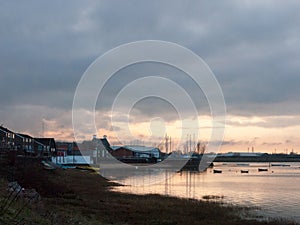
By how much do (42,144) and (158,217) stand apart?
88.0 meters

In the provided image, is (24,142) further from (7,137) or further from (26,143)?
(7,137)

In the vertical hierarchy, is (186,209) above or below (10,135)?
below

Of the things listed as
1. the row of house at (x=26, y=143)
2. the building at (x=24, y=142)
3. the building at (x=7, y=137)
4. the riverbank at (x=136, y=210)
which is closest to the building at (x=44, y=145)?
the row of house at (x=26, y=143)

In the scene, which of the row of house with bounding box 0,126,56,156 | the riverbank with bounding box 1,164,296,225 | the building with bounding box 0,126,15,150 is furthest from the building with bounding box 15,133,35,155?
the riverbank with bounding box 1,164,296,225

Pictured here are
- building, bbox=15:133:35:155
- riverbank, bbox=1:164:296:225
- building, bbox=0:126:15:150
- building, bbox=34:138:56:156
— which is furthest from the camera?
building, bbox=34:138:56:156

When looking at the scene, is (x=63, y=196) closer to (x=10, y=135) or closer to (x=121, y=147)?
(x=10, y=135)

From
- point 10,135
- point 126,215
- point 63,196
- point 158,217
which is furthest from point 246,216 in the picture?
point 10,135

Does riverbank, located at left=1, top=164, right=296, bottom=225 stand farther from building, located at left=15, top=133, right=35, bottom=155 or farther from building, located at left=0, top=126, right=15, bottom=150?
building, located at left=15, top=133, right=35, bottom=155

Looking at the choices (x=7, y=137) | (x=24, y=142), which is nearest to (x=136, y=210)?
(x=7, y=137)

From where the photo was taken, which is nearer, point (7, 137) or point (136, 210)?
point (136, 210)

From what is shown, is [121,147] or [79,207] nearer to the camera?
[79,207]

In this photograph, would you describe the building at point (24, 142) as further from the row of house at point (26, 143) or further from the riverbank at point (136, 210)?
the riverbank at point (136, 210)

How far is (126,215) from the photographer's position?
2764cm

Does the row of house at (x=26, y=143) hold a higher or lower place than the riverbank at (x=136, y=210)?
higher
